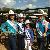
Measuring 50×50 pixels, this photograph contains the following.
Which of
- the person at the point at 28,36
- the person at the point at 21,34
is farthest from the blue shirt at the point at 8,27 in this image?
the person at the point at 28,36

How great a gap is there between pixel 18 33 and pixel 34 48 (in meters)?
2.10

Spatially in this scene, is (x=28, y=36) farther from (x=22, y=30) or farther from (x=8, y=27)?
(x=8, y=27)

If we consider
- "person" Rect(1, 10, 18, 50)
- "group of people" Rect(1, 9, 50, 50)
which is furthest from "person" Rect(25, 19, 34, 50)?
"person" Rect(1, 10, 18, 50)

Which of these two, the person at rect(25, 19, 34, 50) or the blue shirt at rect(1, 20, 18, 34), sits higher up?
the blue shirt at rect(1, 20, 18, 34)

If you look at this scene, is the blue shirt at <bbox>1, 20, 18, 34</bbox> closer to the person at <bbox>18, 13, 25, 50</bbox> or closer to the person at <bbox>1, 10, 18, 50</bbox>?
the person at <bbox>1, 10, 18, 50</bbox>

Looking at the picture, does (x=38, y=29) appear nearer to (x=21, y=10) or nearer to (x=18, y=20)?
(x=18, y=20)

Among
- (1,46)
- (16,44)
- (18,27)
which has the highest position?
(18,27)

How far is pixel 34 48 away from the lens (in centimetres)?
987

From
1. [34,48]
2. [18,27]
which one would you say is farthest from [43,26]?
[34,48]

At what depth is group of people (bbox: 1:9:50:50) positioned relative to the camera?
7.74 meters

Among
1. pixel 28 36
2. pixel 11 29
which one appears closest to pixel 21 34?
pixel 28 36

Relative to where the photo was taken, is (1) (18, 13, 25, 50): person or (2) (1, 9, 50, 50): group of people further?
(1) (18, 13, 25, 50): person

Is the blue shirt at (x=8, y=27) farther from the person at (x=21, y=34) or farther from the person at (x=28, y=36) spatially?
the person at (x=28, y=36)

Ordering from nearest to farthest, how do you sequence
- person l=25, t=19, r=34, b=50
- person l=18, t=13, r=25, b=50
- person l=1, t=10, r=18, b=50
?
person l=1, t=10, r=18, b=50
person l=18, t=13, r=25, b=50
person l=25, t=19, r=34, b=50
